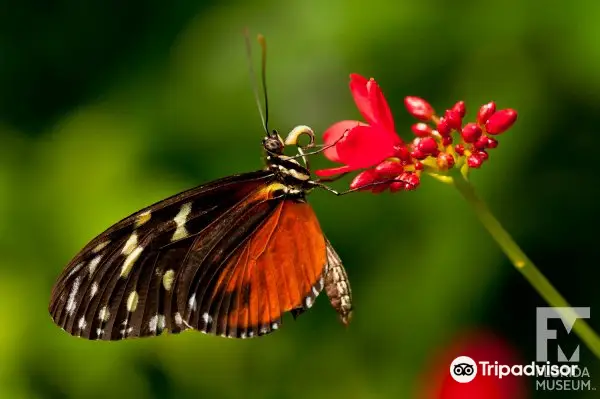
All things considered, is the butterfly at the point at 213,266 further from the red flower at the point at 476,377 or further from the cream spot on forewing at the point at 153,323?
the red flower at the point at 476,377

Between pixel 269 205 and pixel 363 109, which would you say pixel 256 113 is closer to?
pixel 269 205

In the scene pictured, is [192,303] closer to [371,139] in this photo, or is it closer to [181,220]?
[181,220]

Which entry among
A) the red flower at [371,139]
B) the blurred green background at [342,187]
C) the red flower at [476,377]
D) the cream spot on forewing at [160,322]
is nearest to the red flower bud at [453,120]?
the red flower at [371,139]

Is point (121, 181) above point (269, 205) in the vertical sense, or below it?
above

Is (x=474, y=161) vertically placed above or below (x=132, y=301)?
above

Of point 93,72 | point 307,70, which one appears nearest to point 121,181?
point 93,72

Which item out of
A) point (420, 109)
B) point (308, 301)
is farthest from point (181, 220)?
point (420, 109)

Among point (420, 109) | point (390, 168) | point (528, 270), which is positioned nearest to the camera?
point (528, 270)
